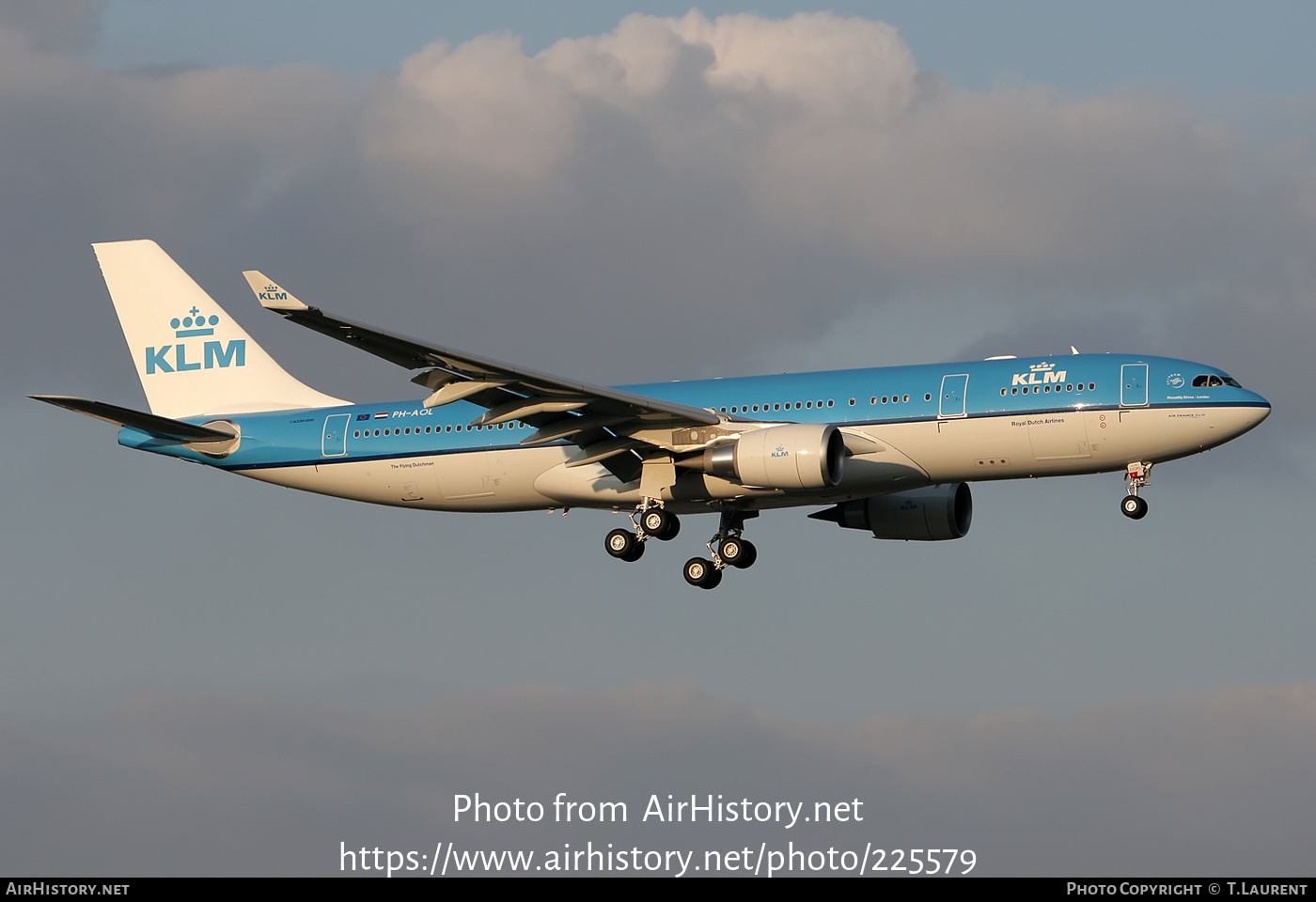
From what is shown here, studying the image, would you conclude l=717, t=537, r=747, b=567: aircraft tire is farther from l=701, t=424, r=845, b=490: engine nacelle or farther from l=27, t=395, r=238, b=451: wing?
l=27, t=395, r=238, b=451: wing

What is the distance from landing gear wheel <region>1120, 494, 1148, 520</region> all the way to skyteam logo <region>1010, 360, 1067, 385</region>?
3444mm

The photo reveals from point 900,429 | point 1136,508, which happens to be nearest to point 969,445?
point 900,429

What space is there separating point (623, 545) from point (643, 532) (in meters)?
1.18

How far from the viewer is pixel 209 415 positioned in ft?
172

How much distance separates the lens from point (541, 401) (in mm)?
43469

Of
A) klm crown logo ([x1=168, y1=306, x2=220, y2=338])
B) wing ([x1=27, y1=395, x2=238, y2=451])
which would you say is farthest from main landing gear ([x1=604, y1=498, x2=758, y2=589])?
klm crown logo ([x1=168, y1=306, x2=220, y2=338])

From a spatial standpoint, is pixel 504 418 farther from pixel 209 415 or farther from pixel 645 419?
pixel 209 415

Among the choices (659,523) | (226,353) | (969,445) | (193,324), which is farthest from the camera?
(193,324)

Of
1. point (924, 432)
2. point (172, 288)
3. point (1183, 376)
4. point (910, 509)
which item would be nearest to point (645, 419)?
point (924, 432)

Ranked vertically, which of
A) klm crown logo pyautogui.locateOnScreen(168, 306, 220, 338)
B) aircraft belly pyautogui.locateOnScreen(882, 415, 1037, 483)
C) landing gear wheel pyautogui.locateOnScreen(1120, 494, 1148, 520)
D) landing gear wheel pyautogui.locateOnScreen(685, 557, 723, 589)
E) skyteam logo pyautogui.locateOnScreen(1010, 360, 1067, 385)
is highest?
klm crown logo pyautogui.locateOnScreen(168, 306, 220, 338)

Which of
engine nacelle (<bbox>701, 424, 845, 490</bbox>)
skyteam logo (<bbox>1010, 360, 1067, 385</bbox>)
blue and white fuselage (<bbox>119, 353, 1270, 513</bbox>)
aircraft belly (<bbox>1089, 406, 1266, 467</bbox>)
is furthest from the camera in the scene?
skyteam logo (<bbox>1010, 360, 1067, 385</bbox>)

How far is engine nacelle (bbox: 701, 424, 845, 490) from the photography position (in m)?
42.3

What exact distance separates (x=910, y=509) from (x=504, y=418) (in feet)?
43.4

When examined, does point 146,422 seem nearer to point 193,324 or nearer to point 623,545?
point 193,324
